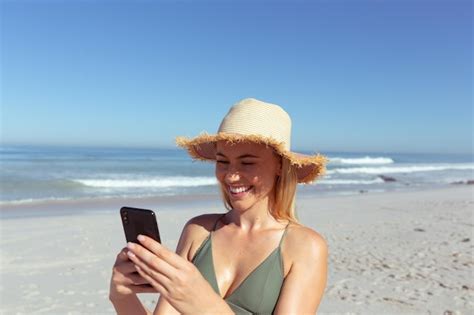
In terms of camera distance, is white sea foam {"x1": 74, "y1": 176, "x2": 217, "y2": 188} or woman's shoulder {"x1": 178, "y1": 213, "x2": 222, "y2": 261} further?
white sea foam {"x1": 74, "y1": 176, "x2": 217, "y2": 188}

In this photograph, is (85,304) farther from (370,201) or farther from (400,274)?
(370,201)

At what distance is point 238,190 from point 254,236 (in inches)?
9.4

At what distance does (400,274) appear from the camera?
23.7ft

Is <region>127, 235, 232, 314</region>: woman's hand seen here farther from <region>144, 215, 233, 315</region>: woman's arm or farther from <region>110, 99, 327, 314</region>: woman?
<region>144, 215, 233, 315</region>: woman's arm

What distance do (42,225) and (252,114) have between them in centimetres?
1024

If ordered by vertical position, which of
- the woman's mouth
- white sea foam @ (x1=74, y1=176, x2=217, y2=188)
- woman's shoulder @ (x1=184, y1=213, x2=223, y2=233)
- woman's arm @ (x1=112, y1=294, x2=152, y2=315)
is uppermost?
the woman's mouth

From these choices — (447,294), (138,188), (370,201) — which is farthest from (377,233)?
(138,188)

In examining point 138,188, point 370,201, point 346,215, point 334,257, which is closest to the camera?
point 334,257

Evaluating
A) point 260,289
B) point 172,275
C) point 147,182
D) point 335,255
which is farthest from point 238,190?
point 147,182

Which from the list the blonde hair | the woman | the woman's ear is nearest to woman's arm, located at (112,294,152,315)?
the woman

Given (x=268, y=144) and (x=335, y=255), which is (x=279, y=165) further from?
(x=335, y=255)

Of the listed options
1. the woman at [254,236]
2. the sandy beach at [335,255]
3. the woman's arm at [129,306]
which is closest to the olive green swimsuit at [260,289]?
the woman at [254,236]

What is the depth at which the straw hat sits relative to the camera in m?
2.20

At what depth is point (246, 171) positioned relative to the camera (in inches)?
87.7
